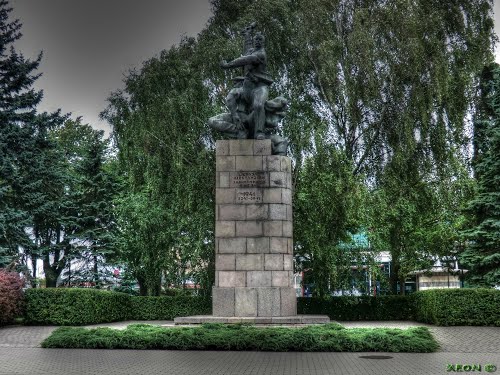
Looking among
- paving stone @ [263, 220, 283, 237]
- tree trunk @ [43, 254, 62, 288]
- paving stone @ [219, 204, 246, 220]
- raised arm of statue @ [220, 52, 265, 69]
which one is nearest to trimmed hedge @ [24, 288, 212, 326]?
paving stone @ [219, 204, 246, 220]

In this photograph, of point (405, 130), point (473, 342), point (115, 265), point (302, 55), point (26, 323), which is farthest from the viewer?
point (115, 265)

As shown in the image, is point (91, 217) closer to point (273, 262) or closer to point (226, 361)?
point (273, 262)

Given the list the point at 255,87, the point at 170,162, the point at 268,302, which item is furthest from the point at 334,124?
the point at 268,302

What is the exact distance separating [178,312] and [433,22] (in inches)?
629

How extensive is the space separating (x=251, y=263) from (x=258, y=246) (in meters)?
0.51

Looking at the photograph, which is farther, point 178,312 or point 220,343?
point 178,312

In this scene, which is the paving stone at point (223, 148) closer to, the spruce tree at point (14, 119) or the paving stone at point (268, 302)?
the paving stone at point (268, 302)

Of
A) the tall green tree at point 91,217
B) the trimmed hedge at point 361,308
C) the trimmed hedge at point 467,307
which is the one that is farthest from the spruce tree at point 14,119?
the trimmed hedge at point 467,307

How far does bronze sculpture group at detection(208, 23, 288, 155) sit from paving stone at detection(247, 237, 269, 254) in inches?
107

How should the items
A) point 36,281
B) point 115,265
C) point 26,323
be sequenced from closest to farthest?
1. point 26,323
2. point 36,281
3. point 115,265

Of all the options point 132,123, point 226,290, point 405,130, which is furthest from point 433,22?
point 226,290

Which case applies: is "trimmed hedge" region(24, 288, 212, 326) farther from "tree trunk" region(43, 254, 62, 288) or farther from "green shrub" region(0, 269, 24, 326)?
"tree trunk" region(43, 254, 62, 288)

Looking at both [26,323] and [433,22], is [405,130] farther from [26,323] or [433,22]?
[26,323]

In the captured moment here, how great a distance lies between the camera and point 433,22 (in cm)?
2858
